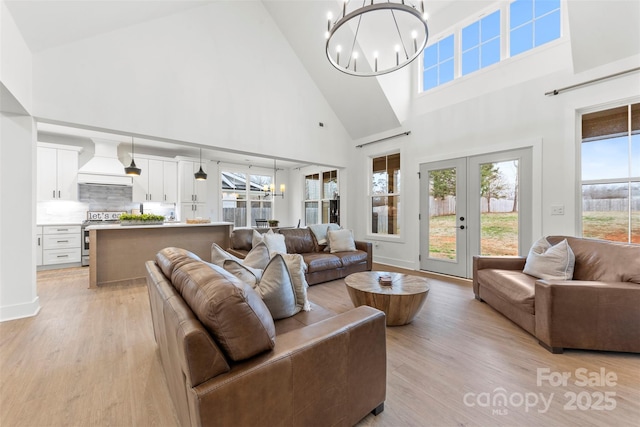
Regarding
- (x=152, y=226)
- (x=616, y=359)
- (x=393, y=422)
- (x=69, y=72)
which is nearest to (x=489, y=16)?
(x=616, y=359)

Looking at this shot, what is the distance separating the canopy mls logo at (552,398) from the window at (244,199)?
745cm

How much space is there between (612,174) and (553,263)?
5.26 feet

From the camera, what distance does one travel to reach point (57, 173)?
5.32m

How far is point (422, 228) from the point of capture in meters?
4.96

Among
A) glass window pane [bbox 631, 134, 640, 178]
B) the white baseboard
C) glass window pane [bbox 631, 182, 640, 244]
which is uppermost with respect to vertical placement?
glass window pane [bbox 631, 134, 640, 178]

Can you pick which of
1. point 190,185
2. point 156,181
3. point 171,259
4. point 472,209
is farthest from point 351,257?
point 156,181

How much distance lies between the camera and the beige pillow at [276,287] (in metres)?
1.62

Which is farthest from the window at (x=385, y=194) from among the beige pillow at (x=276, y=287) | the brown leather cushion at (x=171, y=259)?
the brown leather cushion at (x=171, y=259)

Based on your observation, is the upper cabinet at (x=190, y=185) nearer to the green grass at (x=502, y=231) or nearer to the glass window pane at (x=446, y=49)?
the green grass at (x=502, y=231)

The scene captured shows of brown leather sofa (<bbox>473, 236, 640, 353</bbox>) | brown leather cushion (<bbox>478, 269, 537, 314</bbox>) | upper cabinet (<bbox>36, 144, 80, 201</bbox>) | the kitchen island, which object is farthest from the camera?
upper cabinet (<bbox>36, 144, 80, 201</bbox>)

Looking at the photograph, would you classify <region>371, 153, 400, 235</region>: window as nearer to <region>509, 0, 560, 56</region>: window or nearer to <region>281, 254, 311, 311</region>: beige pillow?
<region>509, 0, 560, 56</region>: window

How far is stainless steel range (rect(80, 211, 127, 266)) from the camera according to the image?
17.7ft

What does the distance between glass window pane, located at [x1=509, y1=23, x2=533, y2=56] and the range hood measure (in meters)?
7.87

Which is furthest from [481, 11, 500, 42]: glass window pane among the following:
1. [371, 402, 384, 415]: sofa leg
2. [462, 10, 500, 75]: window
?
[371, 402, 384, 415]: sofa leg
